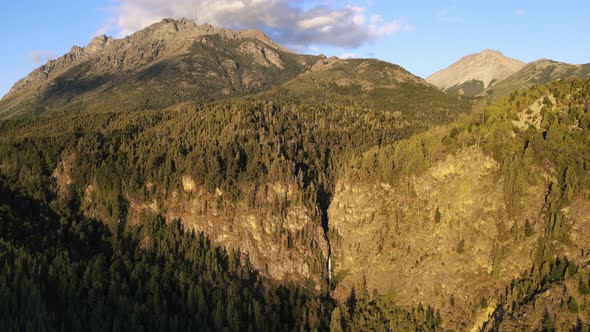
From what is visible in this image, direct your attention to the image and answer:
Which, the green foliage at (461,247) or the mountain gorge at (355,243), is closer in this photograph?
the mountain gorge at (355,243)

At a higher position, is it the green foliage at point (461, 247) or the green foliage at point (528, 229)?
the green foliage at point (528, 229)

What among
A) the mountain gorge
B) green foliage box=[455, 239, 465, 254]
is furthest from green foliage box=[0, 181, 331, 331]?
green foliage box=[455, 239, 465, 254]

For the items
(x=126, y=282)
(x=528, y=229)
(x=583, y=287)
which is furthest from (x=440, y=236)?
(x=126, y=282)

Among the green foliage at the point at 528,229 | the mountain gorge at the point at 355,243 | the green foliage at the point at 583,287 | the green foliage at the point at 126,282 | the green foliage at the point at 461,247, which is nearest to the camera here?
the green foliage at the point at 583,287

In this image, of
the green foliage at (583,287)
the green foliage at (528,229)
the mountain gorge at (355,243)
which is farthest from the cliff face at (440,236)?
the green foliage at (583,287)

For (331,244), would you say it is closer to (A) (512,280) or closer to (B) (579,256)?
(A) (512,280)

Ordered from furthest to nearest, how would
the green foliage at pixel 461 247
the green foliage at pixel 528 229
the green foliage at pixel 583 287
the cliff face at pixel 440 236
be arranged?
the green foliage at pixel 461 247 < the cliff face at pixel 440 236 < the green foliage at pixel 528 229 < the green foliage at pixel 583 287

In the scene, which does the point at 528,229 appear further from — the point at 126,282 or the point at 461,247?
the point at 126,282

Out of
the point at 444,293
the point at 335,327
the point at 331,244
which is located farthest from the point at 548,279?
the point at 331,244

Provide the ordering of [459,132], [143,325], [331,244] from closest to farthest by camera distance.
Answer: [143,325] < [459,132] < [331,244]

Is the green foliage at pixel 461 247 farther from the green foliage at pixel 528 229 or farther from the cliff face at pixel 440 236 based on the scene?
the green foliage at pixel 528 229

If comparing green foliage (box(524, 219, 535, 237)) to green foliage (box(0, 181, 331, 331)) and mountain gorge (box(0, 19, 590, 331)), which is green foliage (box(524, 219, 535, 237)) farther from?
green foliage (box(0, 181, 331, 331))
